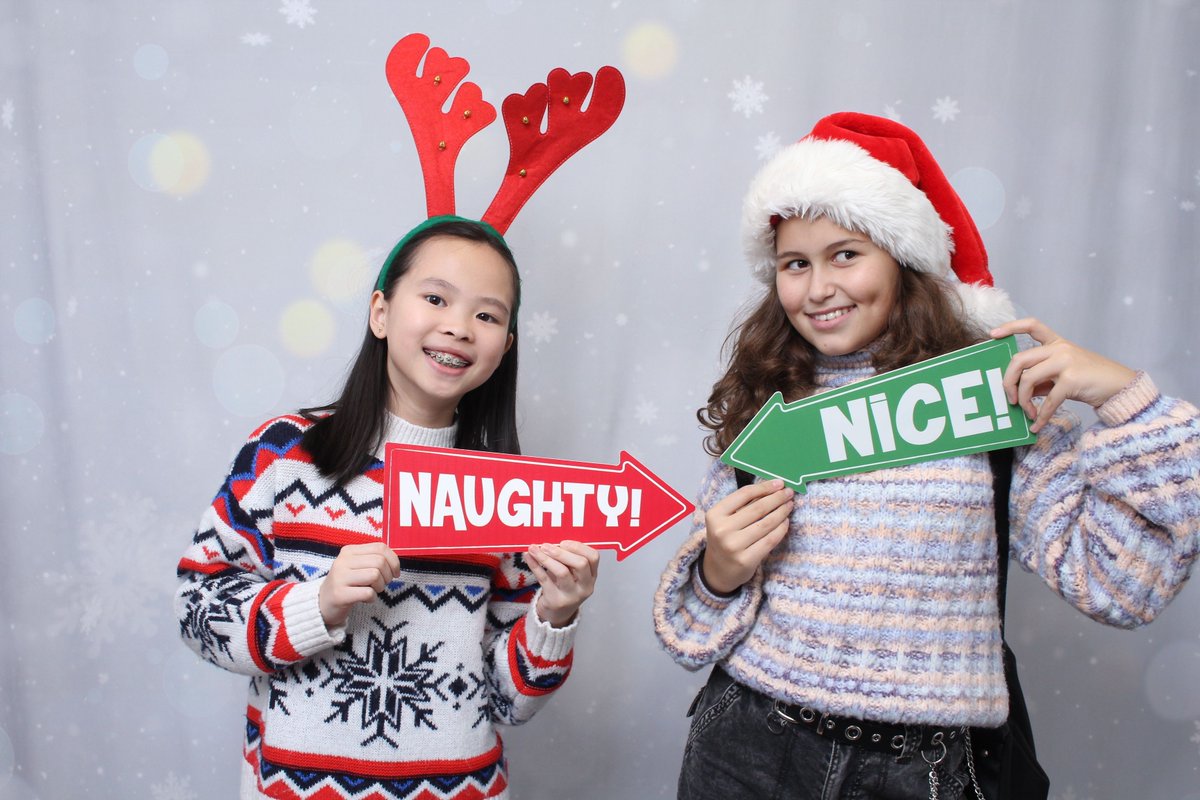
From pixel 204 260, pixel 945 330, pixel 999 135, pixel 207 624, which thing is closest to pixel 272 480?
pixel 207 624

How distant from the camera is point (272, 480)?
1.21 metres

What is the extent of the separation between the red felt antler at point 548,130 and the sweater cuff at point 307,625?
563 mm

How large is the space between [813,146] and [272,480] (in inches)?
31.9

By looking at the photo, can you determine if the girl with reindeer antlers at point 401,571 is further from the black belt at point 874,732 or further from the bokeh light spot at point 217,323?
the bokeh light spot at point 217,323

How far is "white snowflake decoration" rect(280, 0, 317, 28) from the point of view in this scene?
5.74ft

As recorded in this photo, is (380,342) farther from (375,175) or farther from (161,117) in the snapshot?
(161,117)

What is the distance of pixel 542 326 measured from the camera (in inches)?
69.7

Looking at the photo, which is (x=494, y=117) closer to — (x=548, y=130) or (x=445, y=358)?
(x=548, y=130)

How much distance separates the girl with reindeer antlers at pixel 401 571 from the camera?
1.14 m

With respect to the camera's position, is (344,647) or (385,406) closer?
(344,647)

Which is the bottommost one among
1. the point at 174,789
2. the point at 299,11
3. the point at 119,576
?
the point at 174,789

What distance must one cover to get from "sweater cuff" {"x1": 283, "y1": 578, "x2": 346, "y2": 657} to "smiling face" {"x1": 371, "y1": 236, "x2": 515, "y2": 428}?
0.92ft

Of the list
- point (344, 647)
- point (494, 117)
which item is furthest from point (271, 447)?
point (494, 117)

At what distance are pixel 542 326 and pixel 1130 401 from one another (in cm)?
103
